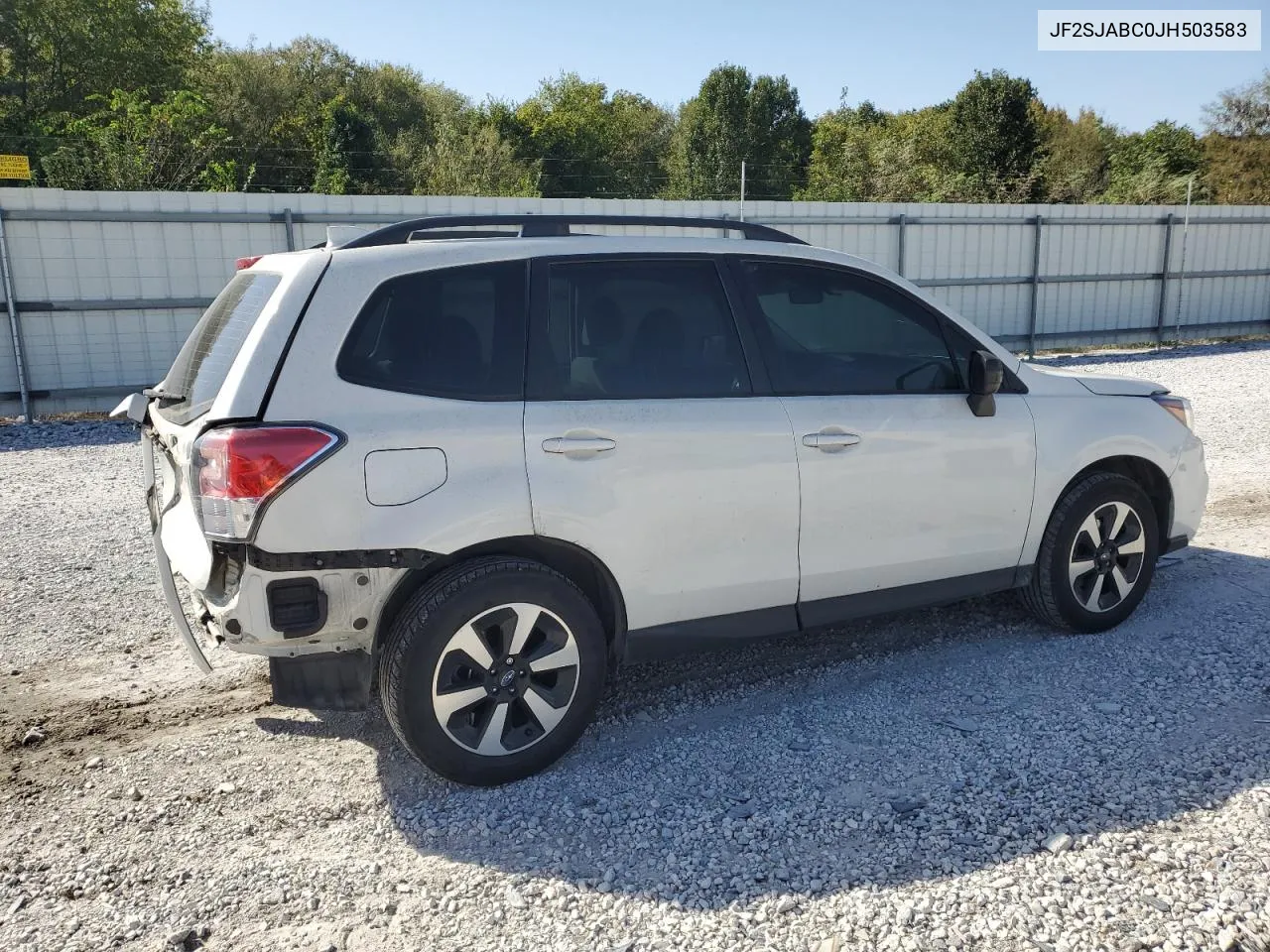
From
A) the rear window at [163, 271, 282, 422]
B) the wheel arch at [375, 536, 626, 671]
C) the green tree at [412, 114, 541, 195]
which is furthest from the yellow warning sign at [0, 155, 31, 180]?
the green tree at [412, 114, 541, 195]

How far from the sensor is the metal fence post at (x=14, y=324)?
11.0m

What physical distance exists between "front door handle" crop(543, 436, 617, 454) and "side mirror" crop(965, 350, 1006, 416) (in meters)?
1.66

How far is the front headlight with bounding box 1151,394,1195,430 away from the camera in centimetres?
493

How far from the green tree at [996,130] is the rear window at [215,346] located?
3881 cm

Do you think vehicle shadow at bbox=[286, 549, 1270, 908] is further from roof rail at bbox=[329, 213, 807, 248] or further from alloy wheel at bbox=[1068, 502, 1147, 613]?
roof rail at bbox=[329, 213, 807, 248]

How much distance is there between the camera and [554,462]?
3.45 m

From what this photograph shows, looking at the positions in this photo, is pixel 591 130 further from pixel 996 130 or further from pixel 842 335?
pixel 842 335

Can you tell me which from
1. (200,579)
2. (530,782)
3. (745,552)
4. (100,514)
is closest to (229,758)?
(200,579)

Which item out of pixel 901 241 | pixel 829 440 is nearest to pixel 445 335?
pixel 829 440

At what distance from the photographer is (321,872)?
3.03 meters

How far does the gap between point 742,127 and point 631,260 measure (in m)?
55.8

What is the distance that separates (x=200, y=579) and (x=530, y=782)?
129 centimetres

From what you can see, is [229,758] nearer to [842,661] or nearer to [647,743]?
[647,743]

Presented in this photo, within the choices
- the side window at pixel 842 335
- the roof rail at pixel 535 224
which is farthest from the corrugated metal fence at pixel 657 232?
the side window at pixel 842 335
